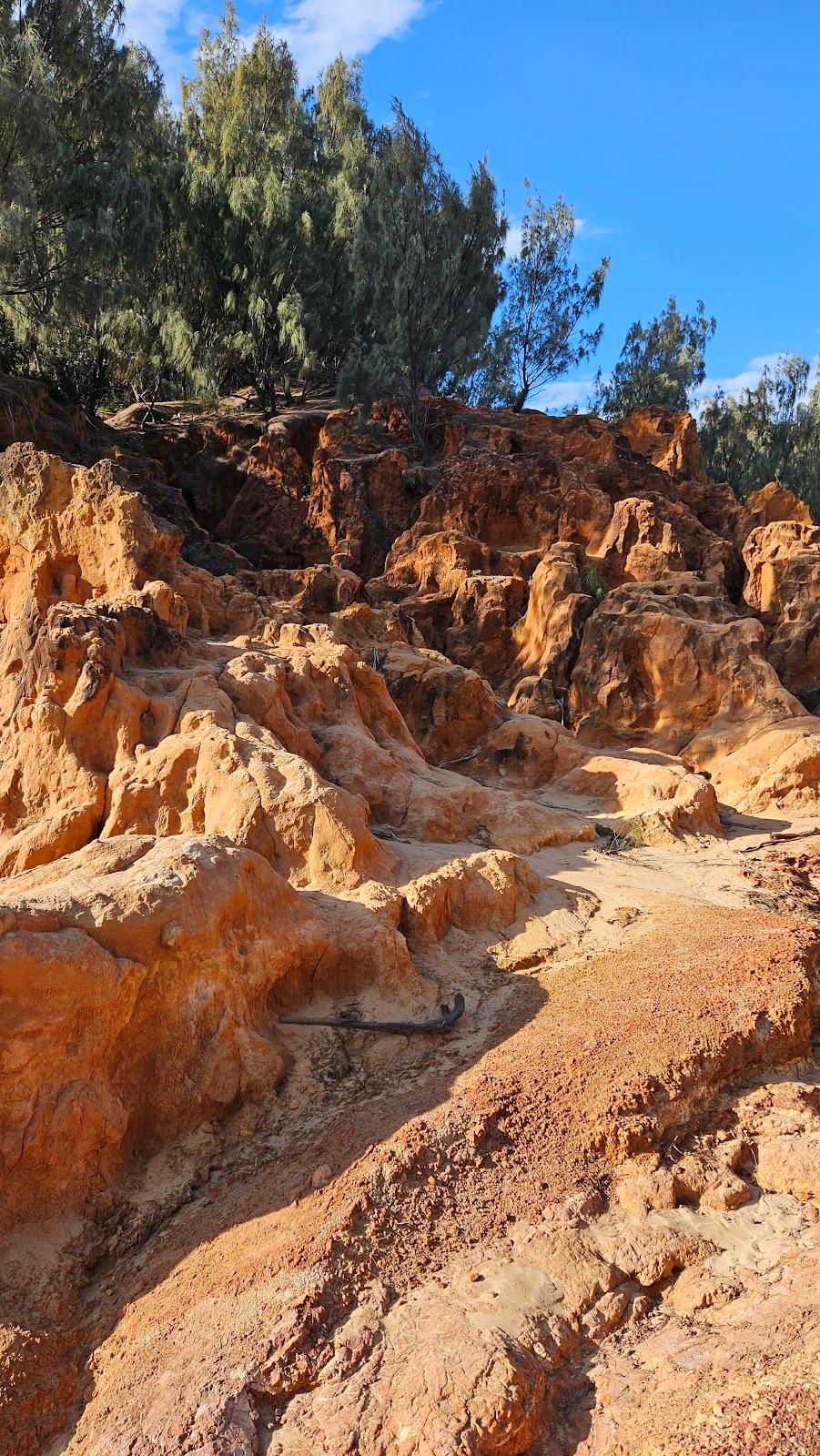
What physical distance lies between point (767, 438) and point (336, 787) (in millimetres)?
30813

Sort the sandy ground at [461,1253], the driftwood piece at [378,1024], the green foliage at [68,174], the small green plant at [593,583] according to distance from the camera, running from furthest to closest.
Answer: the small green plant at [593,583] → the green foliage at [68,174] → the driftwood piece at [378,1024] → the sandy ground at [461,1253]

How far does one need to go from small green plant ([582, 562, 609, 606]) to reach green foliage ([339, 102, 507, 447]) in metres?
7.60

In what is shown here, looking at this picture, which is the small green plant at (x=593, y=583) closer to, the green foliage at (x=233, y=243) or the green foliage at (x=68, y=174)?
the green foliage at (x=233, y=243)

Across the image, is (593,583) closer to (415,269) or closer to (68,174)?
(415,269)

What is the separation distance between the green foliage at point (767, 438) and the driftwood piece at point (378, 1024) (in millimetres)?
27182

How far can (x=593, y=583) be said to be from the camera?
18734 mm

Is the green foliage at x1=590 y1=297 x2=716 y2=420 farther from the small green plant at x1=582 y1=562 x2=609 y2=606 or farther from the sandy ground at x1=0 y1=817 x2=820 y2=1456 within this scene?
the sandy ground at x1=0 y1=817 x2=820 y2=1456

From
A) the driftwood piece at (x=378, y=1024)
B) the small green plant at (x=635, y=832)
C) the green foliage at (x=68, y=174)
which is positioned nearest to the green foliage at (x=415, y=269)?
the green foliage at (x=68, y=174)

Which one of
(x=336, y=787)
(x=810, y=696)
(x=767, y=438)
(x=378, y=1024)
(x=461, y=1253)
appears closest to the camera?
(x=461, y=1253)

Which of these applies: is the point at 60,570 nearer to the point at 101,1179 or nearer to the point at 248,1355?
the point at 101,1179

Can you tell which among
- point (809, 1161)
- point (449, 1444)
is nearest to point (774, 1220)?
point (809, 1161)

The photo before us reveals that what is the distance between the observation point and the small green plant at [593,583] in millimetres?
18219

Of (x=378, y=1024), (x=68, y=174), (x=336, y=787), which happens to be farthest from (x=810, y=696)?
(x=68, y=174)

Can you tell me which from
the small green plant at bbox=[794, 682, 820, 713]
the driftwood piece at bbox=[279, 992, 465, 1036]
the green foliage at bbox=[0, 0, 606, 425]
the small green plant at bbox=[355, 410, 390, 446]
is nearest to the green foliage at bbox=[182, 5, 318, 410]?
the green foliage at bbox=[0, 0, 606, 425]
